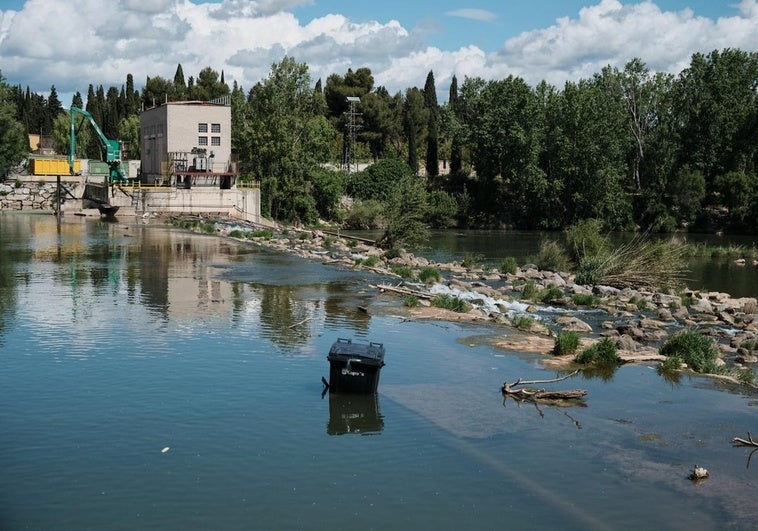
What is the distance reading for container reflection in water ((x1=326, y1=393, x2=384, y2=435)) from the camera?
15.0m

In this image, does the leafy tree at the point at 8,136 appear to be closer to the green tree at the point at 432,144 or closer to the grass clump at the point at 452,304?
the green tree at the point at 432,144

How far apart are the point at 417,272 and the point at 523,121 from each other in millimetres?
56084

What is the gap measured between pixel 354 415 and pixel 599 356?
7.28m

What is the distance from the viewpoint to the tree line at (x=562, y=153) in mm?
79188

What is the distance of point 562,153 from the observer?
8900 centimetres

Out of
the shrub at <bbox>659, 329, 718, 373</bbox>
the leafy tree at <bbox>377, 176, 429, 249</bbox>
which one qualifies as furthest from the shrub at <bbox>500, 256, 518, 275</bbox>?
the shrub at <bbox>659, 329, 718, 373</bbox>

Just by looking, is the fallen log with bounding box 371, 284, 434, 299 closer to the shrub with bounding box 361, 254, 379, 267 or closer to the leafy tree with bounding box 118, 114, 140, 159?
the shrub with bounding box 361, 254, 379, 267

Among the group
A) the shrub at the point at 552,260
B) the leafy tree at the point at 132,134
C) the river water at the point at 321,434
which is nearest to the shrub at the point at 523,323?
the river water at the point at 321,434

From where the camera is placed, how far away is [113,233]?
5391 cm

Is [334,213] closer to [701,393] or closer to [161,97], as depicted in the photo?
[161,97]

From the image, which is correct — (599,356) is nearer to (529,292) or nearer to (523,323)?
(523,323)

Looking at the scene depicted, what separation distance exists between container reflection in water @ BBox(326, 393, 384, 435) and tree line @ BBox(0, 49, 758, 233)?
6001cm

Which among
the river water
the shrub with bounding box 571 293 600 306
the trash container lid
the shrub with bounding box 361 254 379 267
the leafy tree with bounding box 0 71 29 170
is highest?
the leafy tree with bounding box 0 71 29 170

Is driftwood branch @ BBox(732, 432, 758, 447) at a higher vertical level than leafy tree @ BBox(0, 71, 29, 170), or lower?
lower
